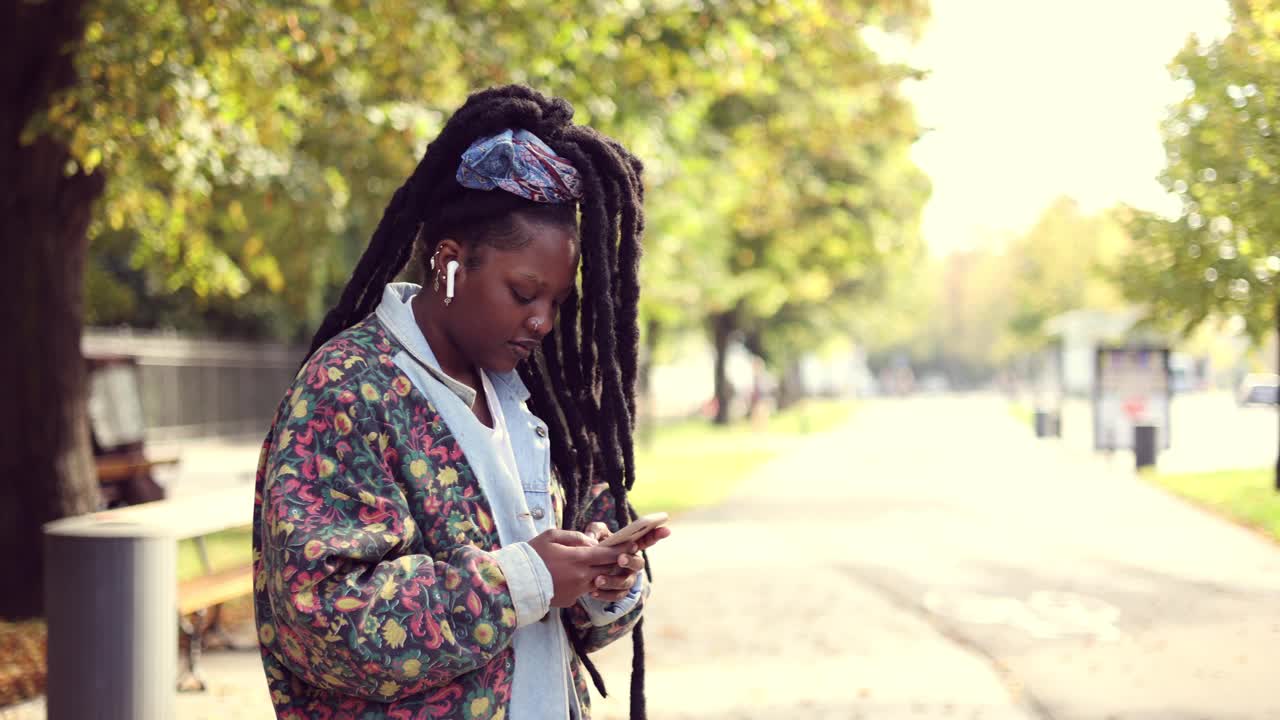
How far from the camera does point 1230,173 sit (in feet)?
16.9

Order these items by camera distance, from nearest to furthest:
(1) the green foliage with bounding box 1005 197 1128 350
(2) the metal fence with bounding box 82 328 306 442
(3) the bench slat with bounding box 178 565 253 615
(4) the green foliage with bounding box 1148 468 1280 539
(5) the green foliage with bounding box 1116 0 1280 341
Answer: (5) the green foliage with bounding box 1116 0 1280 341, (3) the bench slat with bounding box 178 565 253 615, (4) the green foliage with bounding box 1148 468 1280 539, (2) the metal fence with bounding box 82 328 306 442, (1) the green foliage with bounding box 1005 197 1128 350

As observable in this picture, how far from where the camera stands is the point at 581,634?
7.76ft

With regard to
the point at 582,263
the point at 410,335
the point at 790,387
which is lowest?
the point at 790,387

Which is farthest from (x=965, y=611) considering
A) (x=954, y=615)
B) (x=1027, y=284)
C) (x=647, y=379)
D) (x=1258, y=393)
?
(x=1258, y=393)

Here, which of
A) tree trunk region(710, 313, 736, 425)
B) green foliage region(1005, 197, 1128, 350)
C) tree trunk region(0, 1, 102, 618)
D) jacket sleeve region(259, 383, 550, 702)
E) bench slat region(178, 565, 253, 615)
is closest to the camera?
jacket sleeve region(259, 383, 550, 702)

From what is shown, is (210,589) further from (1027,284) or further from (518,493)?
(1027,284)

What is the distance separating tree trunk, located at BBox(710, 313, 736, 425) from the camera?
39.2 metres

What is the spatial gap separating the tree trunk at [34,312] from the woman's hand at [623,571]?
24.6 ft

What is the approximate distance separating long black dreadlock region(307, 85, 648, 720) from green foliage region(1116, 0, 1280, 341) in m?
3.30

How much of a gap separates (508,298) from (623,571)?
1.48ft

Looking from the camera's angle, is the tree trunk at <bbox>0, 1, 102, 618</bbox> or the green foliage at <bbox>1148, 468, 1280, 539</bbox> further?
the green foliage at <bbox>1148, 468, 1280, 539</bbox>

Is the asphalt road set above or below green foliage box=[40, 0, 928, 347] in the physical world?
below

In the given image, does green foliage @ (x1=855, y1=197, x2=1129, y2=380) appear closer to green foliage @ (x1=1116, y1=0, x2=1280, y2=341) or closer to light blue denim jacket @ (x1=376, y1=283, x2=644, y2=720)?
green foliage @ (x1=1116, y1=0, x2=1280, y2=341)

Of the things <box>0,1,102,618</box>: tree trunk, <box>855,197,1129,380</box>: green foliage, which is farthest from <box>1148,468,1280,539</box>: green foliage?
<box>0,1,102,618</box>: tree trunk
